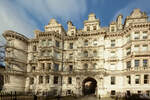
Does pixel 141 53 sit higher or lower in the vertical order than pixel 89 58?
higher

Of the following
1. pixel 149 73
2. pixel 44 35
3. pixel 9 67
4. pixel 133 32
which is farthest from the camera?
pixel 44 35

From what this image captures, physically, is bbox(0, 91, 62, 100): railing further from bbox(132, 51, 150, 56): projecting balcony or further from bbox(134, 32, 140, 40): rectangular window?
bbox(134, 32, 140, 40): rectangular window

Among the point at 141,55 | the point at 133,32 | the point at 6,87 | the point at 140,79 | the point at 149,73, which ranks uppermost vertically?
the point at 133,32

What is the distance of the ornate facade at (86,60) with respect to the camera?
26.6 m

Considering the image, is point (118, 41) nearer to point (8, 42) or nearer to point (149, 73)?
point (149, 73)

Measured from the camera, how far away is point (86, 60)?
31266 millimetres

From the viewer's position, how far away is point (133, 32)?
90.1 feet

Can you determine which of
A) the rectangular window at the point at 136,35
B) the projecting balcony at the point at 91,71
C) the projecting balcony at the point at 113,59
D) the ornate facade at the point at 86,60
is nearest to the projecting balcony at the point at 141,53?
the ornate facade at the point at 86,60

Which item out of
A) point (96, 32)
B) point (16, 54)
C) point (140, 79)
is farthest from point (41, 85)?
point (140, 79)

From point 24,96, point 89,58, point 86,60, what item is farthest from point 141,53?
point 24,96

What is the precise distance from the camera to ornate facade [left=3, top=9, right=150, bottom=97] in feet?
87.3

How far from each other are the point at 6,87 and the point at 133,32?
38990 millimetres

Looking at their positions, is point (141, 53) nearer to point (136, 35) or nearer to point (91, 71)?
point (136, 35)

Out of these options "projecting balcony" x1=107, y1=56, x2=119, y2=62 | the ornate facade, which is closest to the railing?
the ornate facade
